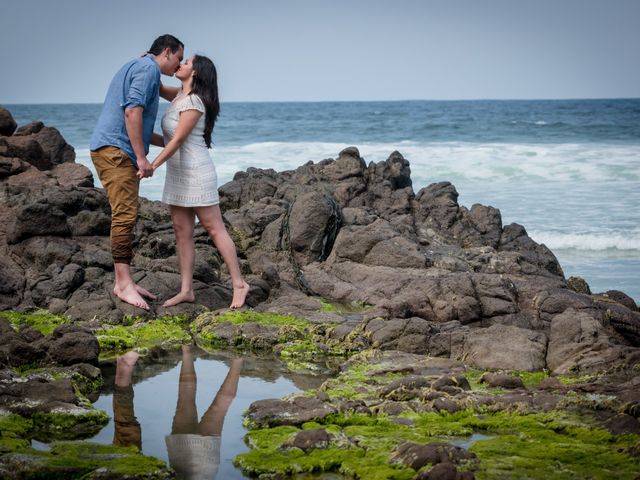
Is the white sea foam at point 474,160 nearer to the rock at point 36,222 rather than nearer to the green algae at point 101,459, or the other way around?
the rock at point 36,222

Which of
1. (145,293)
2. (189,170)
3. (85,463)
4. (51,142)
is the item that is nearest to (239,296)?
(145,293)

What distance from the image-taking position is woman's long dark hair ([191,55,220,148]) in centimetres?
873

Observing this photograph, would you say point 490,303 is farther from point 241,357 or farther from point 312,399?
point 312,399

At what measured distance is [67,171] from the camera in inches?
526

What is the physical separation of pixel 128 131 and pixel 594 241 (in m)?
12.0

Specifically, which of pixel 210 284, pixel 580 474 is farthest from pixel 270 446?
pixel 210 284

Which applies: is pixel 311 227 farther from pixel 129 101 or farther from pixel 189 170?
pixel 129 101

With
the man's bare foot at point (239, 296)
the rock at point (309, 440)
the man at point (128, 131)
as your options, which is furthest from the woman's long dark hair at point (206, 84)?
the rock at point (309, 440)

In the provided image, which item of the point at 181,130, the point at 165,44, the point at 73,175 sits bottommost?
the point at 73,175

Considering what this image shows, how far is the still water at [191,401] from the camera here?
17.6 ft

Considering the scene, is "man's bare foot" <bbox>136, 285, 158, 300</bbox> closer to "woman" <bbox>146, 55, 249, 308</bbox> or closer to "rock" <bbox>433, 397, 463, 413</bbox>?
"woman" <bbox>146, 55, 249, 308</bbox>

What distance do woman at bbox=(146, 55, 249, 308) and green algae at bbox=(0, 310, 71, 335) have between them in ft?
3.53

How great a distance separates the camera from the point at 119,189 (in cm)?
881

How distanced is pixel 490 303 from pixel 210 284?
9.74 feet
